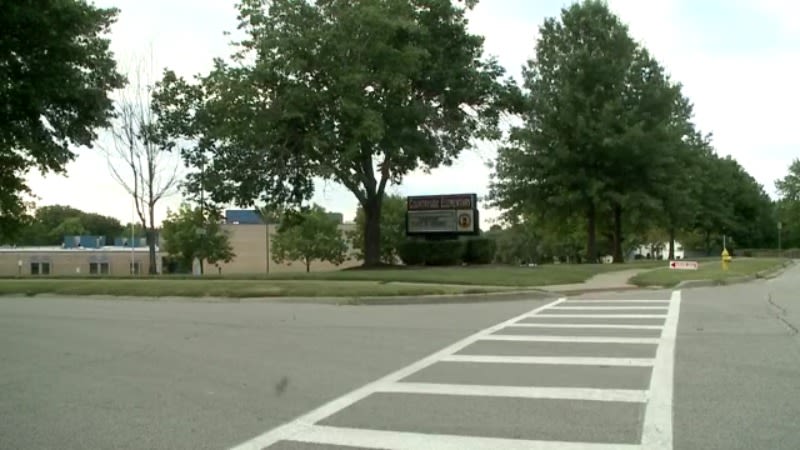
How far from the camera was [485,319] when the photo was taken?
14.6m

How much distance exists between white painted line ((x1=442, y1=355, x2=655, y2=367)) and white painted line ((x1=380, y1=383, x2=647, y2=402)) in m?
1.55

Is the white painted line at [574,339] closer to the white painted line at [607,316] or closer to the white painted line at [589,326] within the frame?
the white painted line at [589,326]

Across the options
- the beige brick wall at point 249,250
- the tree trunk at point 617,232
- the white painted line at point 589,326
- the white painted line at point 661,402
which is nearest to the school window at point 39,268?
the beige brick wall at point 249,250

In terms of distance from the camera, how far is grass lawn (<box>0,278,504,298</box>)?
749 inches

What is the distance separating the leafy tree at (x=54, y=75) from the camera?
19.2 m

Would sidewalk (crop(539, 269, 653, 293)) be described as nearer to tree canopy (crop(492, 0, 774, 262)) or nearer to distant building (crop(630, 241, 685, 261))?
tree canopy (crop(492, 0, 774, 262))

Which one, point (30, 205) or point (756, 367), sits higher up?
point (30, 205)

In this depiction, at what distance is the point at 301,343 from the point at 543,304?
26.2ft

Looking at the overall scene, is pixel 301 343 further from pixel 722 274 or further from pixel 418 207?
pixel 418 207

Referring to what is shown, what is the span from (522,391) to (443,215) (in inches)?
1112

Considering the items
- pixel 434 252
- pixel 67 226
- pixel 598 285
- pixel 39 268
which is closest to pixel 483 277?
pixel 598 285

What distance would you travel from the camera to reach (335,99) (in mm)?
28844

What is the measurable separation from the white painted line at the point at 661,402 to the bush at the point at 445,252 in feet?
76.3

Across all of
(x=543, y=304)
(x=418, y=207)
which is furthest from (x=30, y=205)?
(x=543, y=304)
